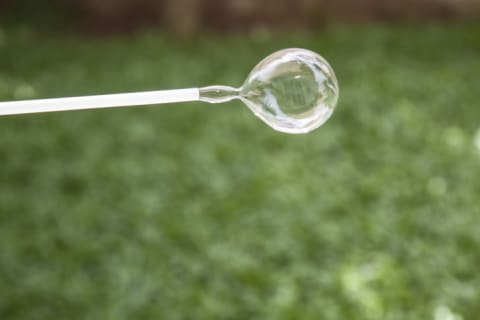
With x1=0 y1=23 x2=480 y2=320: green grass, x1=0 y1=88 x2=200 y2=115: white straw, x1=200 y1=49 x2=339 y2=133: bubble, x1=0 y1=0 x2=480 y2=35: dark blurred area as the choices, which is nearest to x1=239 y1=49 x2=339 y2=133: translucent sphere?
x1=200 y1=49 x2=339 y2=133: bubble

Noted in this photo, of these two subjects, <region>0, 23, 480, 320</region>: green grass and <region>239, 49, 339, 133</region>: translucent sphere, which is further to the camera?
<region>0, 23, 480, 320</region>: green grass

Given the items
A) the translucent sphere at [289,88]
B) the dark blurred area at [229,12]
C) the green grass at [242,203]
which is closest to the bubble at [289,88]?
the translucent sphere at [289,88]

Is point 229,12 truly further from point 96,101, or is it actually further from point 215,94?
point 96,101

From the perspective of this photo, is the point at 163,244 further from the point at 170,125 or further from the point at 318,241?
the point at 170,125

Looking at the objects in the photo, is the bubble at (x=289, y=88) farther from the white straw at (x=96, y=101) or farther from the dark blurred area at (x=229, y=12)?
the dark blurred area at (x=229, y=12)

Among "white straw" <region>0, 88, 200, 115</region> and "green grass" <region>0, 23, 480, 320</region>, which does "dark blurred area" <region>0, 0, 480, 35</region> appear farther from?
"white straw" <region>0, 88, 200, 115</region>

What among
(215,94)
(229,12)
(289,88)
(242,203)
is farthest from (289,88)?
(229,12)
